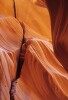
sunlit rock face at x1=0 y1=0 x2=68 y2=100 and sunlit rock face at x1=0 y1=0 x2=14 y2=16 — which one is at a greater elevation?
sunlit rock face at x1=0 y1=0 x2=14 y2=16

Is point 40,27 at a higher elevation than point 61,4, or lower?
lower

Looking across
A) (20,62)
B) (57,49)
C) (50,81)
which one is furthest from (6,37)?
(57,49)

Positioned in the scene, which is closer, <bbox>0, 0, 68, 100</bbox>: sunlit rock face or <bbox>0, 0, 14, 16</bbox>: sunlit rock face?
<bbox>0, 0, 68, 100</bbox>: sunlit rock face

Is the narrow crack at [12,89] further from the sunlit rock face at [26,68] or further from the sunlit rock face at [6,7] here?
the sunlit rock face at [6,7]

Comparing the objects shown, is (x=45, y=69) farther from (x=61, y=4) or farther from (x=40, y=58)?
(x=61, y=4)

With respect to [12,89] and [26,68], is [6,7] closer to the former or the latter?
[26,68]

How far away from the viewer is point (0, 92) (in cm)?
105

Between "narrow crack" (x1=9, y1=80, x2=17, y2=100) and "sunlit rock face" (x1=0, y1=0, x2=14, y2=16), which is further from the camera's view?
"sunlit rock face" (x1=0, y1=0, x2=14, y2=16)

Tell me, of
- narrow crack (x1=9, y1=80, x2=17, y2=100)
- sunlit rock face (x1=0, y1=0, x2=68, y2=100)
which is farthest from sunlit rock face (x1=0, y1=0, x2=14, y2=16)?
narrow crack (x1=9, y1=80, x2=17, y2=100)

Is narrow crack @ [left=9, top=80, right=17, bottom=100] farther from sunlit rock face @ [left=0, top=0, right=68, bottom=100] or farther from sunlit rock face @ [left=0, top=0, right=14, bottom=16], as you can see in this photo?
sunlit rock face @ [left=0, top=0, right=14, bottom=16]

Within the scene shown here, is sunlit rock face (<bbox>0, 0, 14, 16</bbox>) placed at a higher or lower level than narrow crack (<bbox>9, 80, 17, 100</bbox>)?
higher

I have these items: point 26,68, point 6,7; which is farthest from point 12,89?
point 6,7

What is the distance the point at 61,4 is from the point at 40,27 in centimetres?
133

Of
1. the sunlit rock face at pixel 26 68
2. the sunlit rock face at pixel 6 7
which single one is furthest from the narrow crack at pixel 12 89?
the sunlit rock face at pixel 6 7
